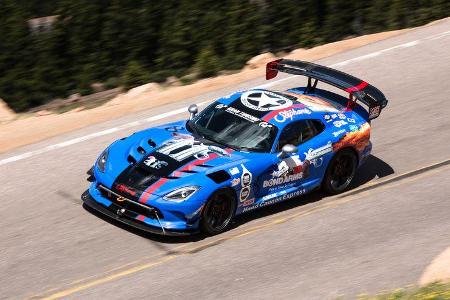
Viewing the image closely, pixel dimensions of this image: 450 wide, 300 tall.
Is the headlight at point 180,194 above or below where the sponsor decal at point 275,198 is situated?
above

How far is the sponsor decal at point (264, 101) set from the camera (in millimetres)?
12148

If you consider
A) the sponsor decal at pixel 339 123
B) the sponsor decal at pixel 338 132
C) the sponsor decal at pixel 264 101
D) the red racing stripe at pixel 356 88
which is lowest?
the sponsor decal at pixel 338 132

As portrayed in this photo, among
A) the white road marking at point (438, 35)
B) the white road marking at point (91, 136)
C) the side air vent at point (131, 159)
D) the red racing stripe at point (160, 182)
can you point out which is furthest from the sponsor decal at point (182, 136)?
the white road marking at point (438, 35)

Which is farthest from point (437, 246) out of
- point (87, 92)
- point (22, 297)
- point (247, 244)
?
point (87, 92)

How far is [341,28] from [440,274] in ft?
35.3

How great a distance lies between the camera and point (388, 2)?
2034 centimetres

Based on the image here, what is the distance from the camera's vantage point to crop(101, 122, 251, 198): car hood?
10.7m

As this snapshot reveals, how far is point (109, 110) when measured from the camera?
16281 mm

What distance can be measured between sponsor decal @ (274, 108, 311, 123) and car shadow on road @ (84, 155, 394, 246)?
1266 millimetres

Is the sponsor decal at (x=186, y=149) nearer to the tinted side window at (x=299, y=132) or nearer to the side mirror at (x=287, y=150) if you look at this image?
the side mirror at (x=287, y=150)

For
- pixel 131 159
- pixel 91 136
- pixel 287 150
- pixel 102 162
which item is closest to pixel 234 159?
pixel 287 150

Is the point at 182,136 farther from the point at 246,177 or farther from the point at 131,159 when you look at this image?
the point at 246,177

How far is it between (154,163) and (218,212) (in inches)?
41.4

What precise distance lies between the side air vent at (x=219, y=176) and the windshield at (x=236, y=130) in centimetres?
81
